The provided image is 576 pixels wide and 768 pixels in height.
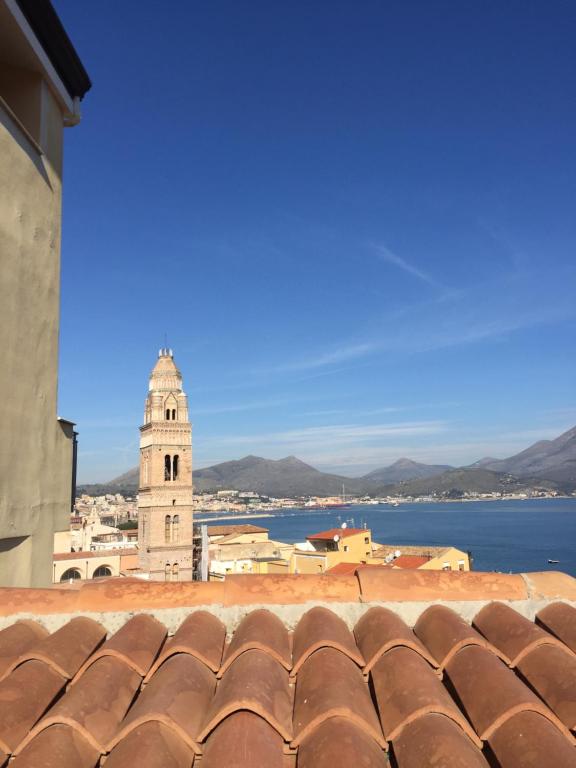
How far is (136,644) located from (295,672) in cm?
71

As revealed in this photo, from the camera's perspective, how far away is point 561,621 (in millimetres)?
2799

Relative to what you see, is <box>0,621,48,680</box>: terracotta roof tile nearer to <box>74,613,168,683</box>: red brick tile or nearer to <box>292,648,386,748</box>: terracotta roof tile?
<box>74,613,168,683</box>: red brick tile

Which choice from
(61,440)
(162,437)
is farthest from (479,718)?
(162,437)

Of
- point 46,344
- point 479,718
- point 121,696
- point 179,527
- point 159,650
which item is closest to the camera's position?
point 479,718

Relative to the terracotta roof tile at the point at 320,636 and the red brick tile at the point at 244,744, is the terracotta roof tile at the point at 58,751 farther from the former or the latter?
the terracotta roof tile at the point at 320,636

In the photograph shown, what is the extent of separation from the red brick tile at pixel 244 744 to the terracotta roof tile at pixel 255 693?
0.08ft

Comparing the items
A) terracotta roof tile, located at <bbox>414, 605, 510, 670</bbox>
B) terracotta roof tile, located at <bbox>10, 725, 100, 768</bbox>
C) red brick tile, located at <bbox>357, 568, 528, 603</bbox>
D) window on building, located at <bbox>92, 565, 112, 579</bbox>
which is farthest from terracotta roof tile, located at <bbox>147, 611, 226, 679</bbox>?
window on building, located at <bbox>92, 565, 112, 579</bbox>

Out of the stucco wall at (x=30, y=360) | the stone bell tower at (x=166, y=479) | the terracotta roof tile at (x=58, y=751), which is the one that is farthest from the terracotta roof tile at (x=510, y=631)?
the stone bell tower at (x=166, y=479)

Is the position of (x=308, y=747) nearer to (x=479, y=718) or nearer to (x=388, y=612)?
(x=479, y=718)

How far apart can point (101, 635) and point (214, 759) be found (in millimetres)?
1334

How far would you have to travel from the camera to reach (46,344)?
3.70 m

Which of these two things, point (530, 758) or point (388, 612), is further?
point (388, 612)

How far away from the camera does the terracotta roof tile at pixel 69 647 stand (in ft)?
7.61

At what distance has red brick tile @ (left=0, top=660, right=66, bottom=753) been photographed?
1.85 meters
